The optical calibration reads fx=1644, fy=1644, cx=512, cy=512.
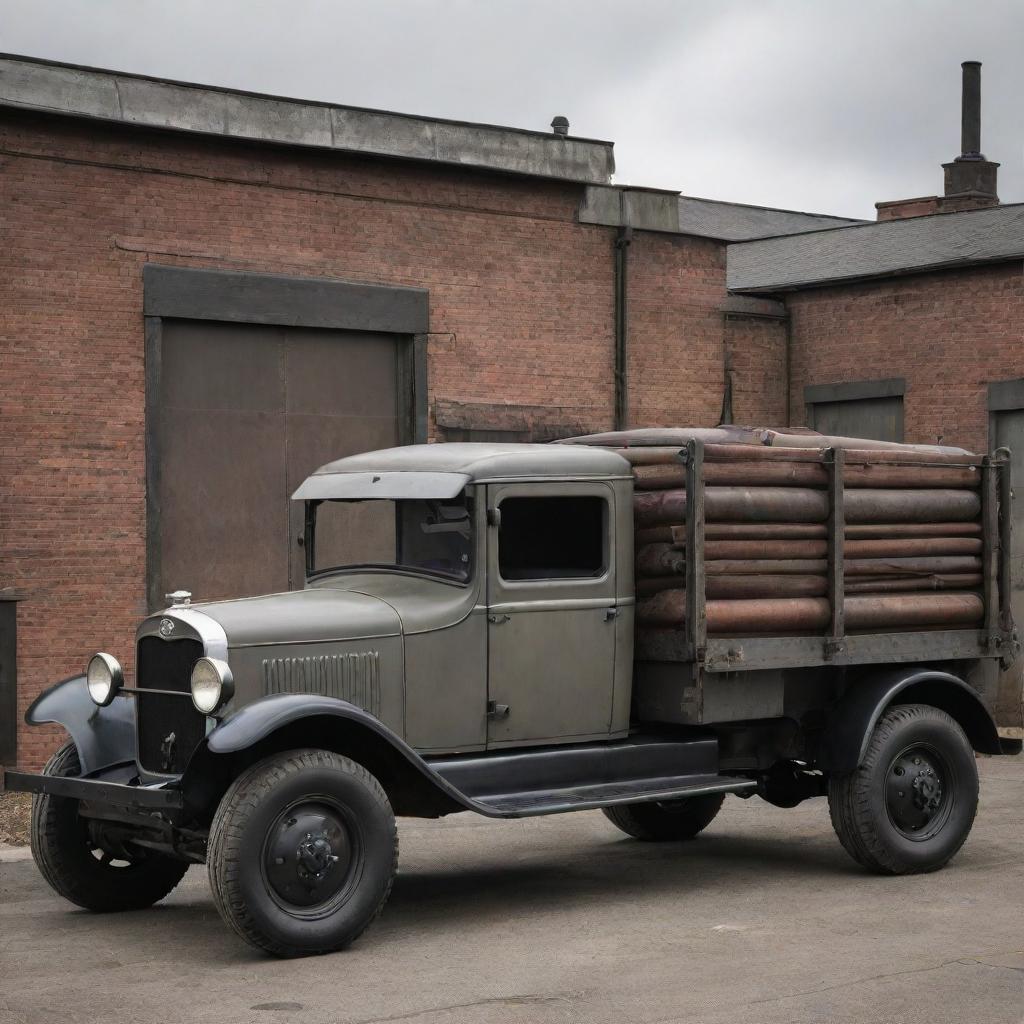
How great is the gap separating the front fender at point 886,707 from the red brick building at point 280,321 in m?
6.78

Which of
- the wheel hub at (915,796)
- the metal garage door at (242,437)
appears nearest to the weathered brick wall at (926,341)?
the metal garage door at (242,437)

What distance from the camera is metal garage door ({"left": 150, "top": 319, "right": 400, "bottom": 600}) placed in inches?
560

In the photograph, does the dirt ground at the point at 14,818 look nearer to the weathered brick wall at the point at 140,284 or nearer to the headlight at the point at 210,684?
the weathered brick wall at the point at 140,284

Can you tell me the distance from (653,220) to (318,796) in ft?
37.2

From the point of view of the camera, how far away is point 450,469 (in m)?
8.09

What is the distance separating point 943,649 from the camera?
9.20m

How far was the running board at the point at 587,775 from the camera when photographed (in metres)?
7.77

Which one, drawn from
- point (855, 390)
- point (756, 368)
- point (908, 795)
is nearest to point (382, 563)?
point (908, 795)

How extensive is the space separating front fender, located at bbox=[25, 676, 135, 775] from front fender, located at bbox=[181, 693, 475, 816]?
109cm

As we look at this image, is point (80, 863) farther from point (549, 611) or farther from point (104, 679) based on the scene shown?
point (549, 611)

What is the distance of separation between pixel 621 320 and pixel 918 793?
8931mm

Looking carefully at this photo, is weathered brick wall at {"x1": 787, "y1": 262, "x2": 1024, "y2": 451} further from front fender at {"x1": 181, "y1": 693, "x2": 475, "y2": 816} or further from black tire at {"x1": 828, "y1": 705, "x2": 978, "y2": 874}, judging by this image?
front fender at {"x1": 181, "y1": 693, "x2": 475, "y2": 816}

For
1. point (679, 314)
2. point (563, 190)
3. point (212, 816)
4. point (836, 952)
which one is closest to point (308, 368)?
point (563, 190)

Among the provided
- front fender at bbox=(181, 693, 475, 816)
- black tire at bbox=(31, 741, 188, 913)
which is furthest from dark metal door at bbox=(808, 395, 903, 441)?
black tire at bbox=(31, 741, 188, 913)
